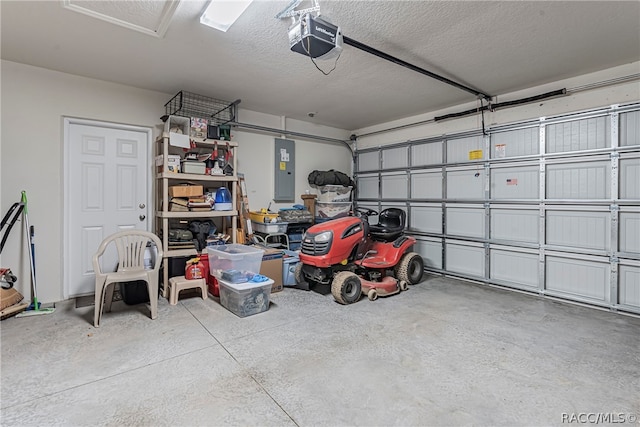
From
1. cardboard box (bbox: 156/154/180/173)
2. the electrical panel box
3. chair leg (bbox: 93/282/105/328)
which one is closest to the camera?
chair leg (bbox: 93/282/105/328)

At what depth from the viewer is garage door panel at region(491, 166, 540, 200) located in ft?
12.5

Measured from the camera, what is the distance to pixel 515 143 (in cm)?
396

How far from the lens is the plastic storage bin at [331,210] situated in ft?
17.5

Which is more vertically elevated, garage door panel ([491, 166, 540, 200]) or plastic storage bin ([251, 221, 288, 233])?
garage door panel ([491, 166, 540, 200])

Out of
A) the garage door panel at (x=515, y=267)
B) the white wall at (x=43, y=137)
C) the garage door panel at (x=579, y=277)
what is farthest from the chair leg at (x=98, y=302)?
the garage door panel at (x=579, y=277)

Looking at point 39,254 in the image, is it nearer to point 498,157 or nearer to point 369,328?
point 369,328

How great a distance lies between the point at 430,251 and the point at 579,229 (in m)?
1.94

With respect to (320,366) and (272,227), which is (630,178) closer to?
(320,366)

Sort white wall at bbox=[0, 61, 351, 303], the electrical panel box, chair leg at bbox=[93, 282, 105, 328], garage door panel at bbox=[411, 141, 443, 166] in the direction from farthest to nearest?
1. the electrical panel box
2. garage door panel at bbox=[411, 141, 443, 166]
3. white wall at bbox=[0, 61, 351, 303]
4. chair leg at bbox=[93, 282, 105, 328]

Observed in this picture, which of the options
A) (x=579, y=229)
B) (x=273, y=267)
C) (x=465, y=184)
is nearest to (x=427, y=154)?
(x=465, y=184)

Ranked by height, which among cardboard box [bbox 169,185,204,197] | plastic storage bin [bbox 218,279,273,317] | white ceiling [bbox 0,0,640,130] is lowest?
plastic storage bin [bbox 218,279,273,317]

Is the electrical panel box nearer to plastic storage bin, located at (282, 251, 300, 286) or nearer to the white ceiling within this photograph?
the white ceiling

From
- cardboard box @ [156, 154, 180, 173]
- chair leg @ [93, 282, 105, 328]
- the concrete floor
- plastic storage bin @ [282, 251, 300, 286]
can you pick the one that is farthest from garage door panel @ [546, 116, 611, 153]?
chair leg @ [93, 282, 105, 328]

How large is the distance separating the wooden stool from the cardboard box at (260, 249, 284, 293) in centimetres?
70
